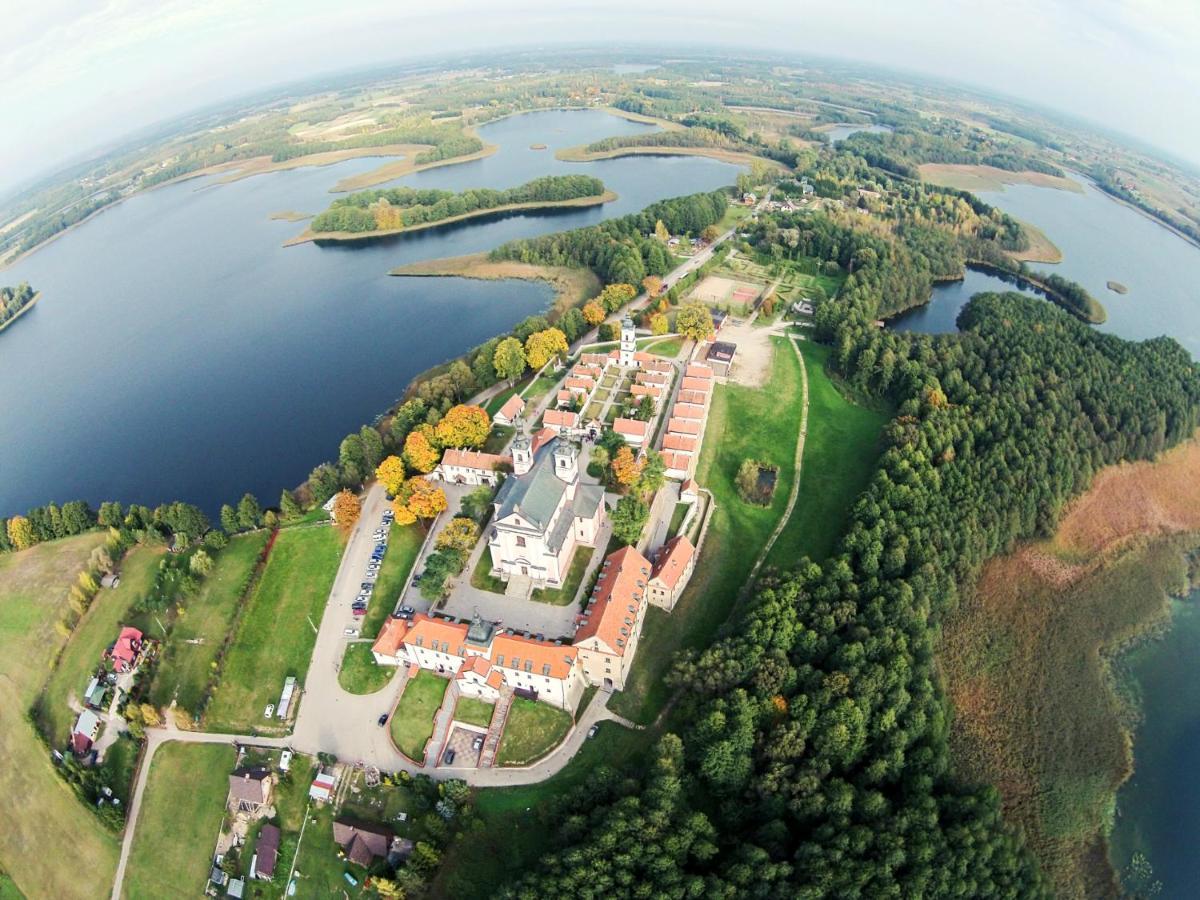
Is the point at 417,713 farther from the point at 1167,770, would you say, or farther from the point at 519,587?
the point at 1167,770

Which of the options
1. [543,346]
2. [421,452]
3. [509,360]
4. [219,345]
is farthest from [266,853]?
[219,345]

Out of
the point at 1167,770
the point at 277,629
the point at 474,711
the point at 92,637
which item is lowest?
the point at 1167,770

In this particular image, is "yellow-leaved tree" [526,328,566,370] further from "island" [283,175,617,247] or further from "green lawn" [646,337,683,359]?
"island" [283,175,617,247]

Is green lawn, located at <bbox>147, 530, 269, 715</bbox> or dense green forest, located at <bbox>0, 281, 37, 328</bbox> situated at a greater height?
green lawn, located at <bbox>147, 530, 269, 715</bbox>

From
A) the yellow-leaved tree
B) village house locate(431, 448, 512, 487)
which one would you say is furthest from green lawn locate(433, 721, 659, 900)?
the yellow-leaved tree

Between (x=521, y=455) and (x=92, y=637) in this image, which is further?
(x=92, y=637)

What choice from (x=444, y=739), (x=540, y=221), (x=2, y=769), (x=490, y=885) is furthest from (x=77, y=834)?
(x=540, y=221)
